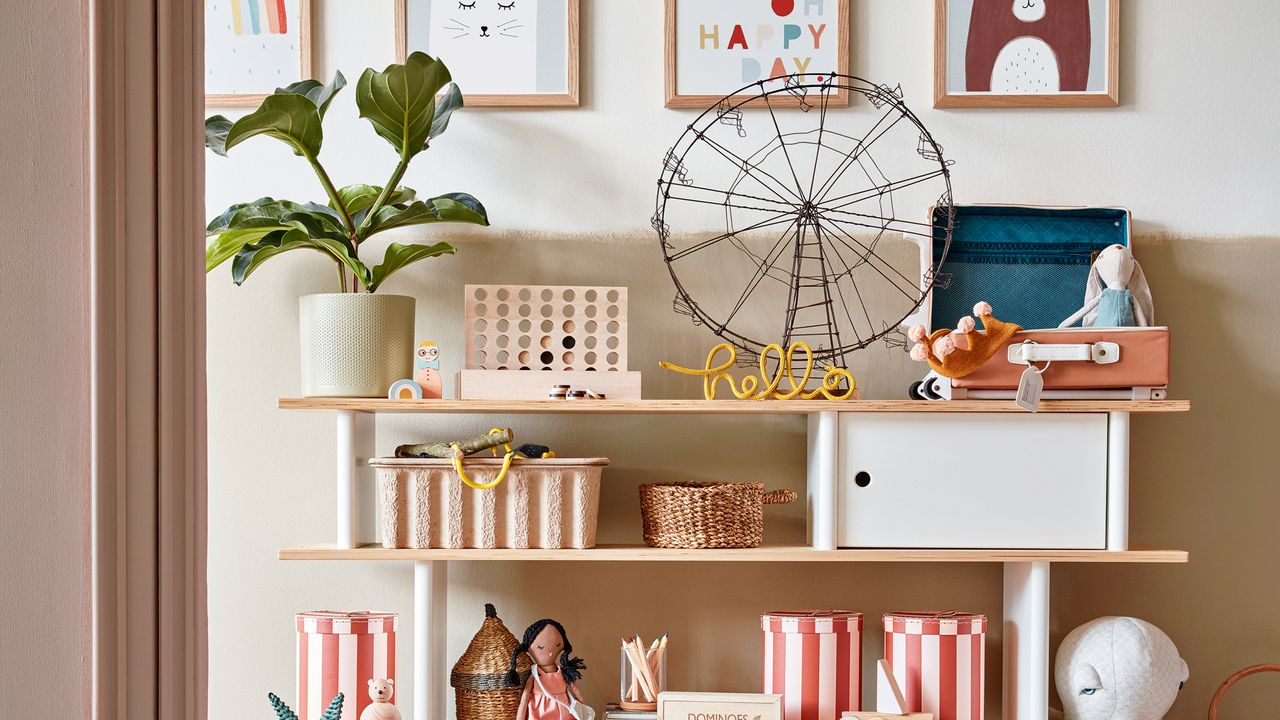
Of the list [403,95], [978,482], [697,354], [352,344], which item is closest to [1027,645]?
[978,482]

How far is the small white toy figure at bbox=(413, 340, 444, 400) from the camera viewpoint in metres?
1.66

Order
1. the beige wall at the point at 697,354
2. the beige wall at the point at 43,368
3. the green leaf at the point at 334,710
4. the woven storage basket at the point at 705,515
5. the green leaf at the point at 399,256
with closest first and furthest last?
1. the beige wall at the point at 43,368
2. the green leaf at the point at 334,710
3. the woven storage basket at the point at 705,515
4. the green leaf at the point at 399,256
5. the beige wall at the point at 697,354

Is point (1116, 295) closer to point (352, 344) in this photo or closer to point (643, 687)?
point (643, 687)

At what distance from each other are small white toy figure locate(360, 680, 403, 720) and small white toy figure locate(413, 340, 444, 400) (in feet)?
1.49

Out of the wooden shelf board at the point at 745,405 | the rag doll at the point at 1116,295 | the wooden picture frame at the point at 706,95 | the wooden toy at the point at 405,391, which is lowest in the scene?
the wooden shelf board at the point at 745,405

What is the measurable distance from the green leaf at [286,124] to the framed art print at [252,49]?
30 cm

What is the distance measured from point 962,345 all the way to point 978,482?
8.7 inches

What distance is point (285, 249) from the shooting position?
1693mm

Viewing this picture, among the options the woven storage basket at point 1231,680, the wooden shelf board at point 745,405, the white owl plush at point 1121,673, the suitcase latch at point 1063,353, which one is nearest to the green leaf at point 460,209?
the wooden shelf board at point 745,405

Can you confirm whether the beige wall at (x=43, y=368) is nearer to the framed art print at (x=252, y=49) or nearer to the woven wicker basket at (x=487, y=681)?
the woven wicker basket at (x=487, y=681)

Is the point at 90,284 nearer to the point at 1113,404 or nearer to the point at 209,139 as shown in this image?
the point at 209,139

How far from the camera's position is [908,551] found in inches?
62.9

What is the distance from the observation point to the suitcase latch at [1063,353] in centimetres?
157

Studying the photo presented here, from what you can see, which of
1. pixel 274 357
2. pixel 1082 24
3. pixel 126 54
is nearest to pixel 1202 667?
pixel 1082 24
